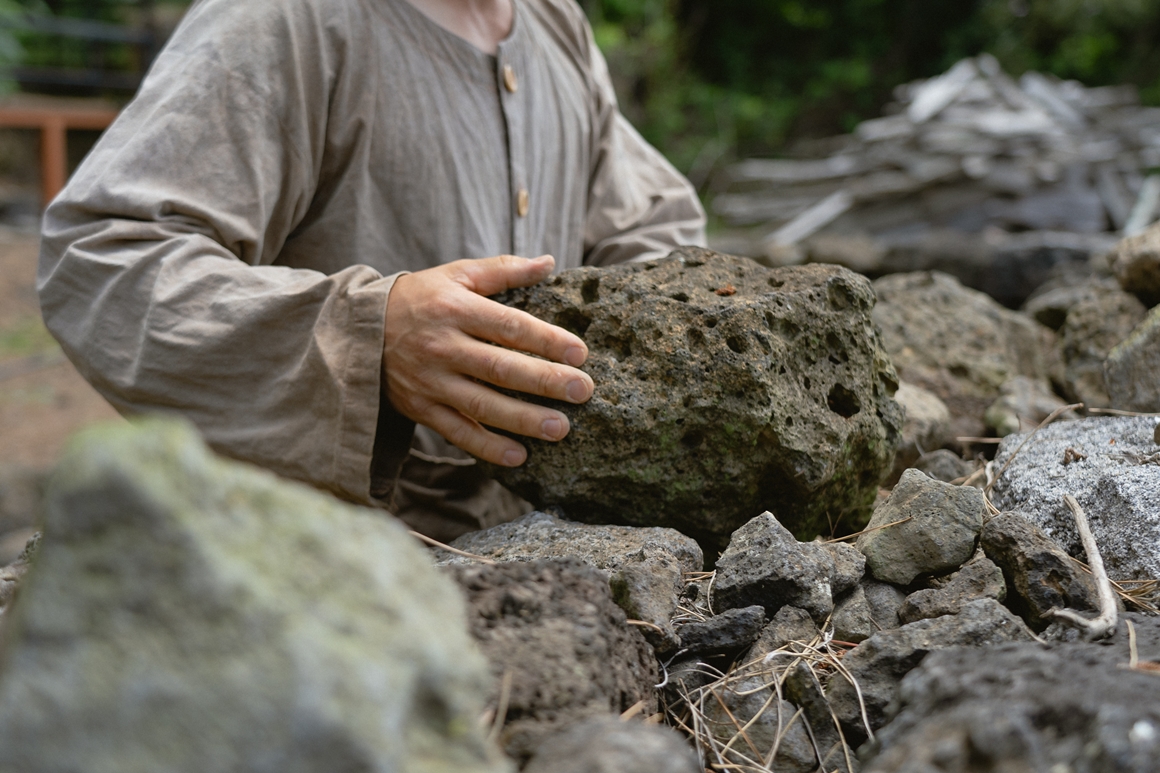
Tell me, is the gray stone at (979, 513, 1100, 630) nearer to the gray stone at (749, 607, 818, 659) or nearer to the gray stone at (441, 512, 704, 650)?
the gray stone at (749, 607, 818, 659)

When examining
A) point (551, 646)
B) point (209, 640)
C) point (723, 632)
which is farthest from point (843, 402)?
point (209, 640)

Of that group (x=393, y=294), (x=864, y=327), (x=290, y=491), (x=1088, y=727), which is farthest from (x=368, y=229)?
(x=1088, y=727)

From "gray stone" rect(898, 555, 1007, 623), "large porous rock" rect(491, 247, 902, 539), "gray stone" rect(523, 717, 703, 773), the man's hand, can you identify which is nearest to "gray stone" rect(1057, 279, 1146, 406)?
"large porous rock" rect(491, 247, 902, 539)

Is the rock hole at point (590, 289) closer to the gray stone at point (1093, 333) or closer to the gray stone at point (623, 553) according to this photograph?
the gray stone at point (623, 553)

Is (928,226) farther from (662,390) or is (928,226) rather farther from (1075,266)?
(662,390)

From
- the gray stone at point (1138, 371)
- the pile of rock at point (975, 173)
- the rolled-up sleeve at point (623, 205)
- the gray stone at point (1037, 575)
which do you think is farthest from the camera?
the pile of rock at point (975, 173)

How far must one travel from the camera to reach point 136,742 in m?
0.57

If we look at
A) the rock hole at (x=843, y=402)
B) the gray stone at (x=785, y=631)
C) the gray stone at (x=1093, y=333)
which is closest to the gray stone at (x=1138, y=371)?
the gray stone at (x=1093, y=333)

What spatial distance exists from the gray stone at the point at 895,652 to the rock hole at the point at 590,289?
76cm

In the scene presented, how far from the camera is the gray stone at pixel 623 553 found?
1.16 meters

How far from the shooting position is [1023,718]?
0.74m

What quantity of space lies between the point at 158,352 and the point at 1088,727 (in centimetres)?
145

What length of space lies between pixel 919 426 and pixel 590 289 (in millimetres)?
781

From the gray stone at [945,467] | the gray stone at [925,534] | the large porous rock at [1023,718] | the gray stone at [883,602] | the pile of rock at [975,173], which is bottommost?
the pile of rock at [975,173]
